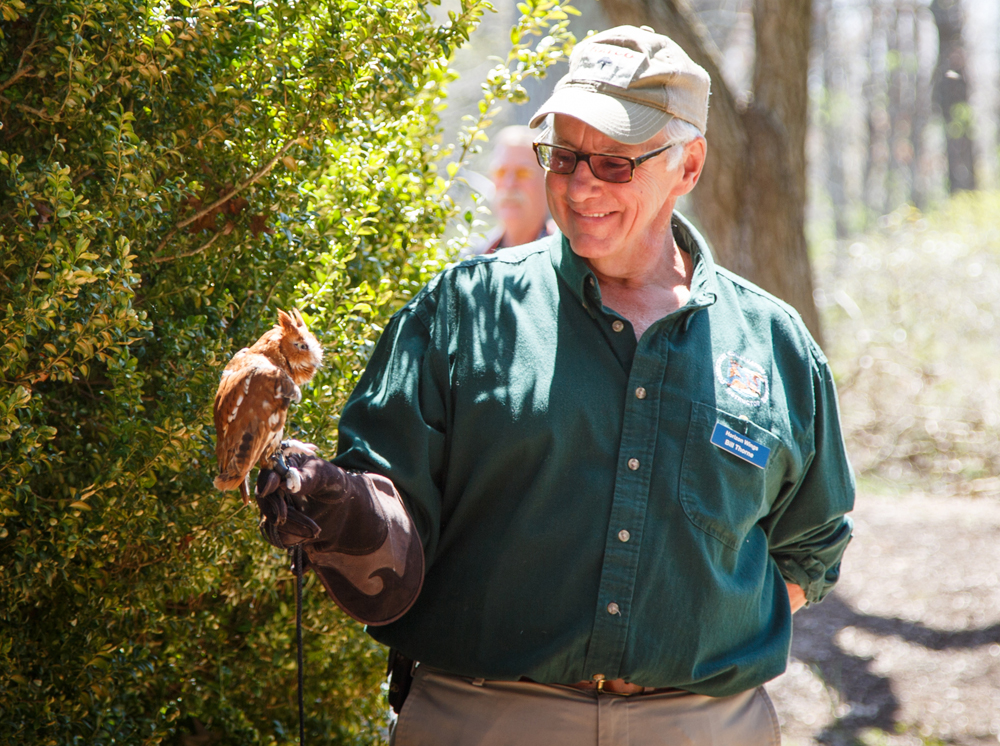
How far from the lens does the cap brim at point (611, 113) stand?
6.51 ft

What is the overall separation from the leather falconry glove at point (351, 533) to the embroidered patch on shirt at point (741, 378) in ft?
2.57

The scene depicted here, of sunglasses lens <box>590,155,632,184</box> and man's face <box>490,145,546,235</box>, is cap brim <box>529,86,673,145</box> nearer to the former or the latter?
sunglasses lens <box>590,155,632,184</box>

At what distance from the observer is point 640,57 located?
81.7 inches

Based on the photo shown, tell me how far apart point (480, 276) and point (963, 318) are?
Answer: 26.7ft

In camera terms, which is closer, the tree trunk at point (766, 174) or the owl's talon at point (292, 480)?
the owl's talon at point (292, 480)

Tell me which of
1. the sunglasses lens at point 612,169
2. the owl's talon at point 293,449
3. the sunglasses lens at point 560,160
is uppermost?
the sunglasses lens at point 560,160

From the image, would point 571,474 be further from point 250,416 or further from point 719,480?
point 250,416

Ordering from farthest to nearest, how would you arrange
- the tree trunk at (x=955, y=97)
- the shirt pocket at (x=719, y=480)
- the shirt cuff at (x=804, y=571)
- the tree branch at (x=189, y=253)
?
the tree trunk at (x=955, y=97) < the shirt cuff at (x=804, y=571) < the tree branch at (x=189, y=253) < the shirt pocket at (x=719, y=480)

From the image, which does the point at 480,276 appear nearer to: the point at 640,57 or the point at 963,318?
the point at 640,57

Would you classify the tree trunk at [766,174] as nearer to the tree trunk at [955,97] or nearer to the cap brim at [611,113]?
the cap brim at [611,113]

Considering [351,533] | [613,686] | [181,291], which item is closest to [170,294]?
[181,291]

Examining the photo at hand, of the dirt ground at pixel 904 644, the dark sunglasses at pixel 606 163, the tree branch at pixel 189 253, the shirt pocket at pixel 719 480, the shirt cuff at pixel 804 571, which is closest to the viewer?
the shirt pocket at pixel 719 480

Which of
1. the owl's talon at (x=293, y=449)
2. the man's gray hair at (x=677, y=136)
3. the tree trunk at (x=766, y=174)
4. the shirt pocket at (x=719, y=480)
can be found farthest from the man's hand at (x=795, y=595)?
the tree trunk at (x=766, y=174)

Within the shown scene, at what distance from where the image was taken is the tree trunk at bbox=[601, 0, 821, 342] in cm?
556
